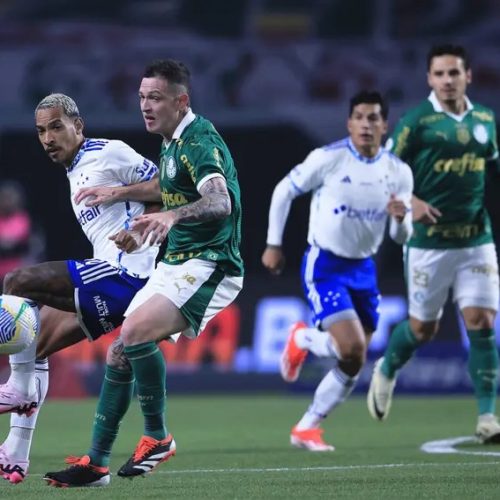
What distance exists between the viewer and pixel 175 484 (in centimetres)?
625

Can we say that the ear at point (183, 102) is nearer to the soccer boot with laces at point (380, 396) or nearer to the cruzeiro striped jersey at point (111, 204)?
the cruzeiro striped jersey at point (111, 204)

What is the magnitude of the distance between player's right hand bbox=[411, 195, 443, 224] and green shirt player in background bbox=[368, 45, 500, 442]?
5.5 inches

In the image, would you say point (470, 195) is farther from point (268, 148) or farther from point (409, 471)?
point (268, 148)

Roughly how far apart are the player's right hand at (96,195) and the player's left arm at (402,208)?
1.99m

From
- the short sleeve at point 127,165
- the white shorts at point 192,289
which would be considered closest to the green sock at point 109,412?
the white shorts at point 192,289

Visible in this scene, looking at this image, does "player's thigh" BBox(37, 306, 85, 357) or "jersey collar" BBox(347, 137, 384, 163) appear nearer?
"player's thigh" BBox(37, 306, 85, 357)

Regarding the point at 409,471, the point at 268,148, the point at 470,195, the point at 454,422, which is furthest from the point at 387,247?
the point at 409,471

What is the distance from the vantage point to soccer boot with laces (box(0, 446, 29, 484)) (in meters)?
6.24

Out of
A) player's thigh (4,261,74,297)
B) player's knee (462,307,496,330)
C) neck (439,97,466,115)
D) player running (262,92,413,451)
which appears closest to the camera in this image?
player's thigh (4,261,74,297)

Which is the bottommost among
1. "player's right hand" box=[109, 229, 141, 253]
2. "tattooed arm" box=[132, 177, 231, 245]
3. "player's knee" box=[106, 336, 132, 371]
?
"player's knee" box=[106, 336, 132, 371]

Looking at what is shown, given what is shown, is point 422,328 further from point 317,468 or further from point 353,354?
point 317,468

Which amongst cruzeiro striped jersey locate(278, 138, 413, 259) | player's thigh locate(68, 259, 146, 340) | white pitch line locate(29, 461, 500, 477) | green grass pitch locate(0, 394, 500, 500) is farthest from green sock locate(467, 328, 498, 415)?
player's thigh locate(68, 259, 146, 340)

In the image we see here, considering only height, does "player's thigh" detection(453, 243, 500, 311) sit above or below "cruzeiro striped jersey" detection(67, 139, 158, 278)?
below

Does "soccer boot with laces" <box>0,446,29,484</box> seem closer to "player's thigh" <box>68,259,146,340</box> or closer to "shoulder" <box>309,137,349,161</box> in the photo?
"player's thigh" <box>68,259,146,340</box>
